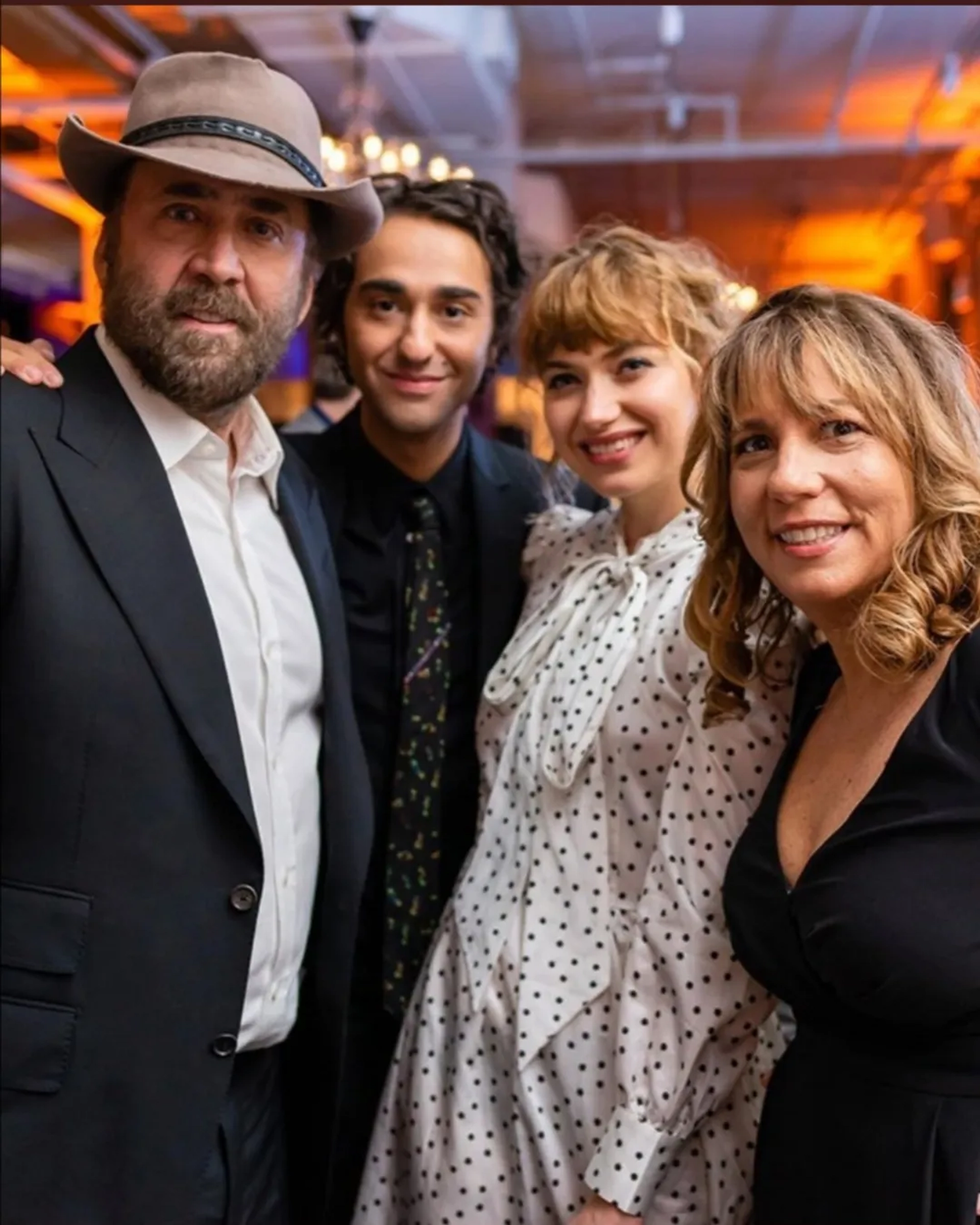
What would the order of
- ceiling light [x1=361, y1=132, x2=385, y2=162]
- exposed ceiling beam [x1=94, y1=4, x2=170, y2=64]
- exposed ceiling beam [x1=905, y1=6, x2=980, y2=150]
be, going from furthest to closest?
exposed ceiling beam [x1=905, y1=6, x2=980, y2=150], exposed ceiling beam [x1=94, y1=4, x2=170, y2=64], ceiling light [x1=361, y1=132, x2=385, y2=162]

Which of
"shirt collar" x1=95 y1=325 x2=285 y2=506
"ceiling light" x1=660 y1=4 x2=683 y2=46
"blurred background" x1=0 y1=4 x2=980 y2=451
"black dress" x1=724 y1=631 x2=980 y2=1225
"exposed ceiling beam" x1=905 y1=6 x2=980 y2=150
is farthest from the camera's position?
"exposed ceiling beam" x1=905 y1=6 x2=980 y2=150

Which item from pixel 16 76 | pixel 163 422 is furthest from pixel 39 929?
pixel 16 76

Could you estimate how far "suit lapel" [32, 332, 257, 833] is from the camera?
4.78ft

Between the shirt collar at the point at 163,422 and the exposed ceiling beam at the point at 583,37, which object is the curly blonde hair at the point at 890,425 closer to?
the shirt collar at the point at 163,422

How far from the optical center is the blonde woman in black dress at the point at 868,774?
4.20 feet

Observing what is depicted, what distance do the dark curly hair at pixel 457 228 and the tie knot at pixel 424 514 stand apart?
368mm

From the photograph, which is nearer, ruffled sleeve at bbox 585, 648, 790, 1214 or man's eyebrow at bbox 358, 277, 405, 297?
ruffled sleeve at bbox 585, 648, 790, 1214

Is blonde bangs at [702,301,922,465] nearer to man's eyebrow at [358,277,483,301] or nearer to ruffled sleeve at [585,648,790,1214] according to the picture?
ruffled sleeve at [585,648,790,1214]

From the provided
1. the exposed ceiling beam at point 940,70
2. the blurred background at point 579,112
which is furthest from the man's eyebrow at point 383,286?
the exposed ceiling beam at point 940,70

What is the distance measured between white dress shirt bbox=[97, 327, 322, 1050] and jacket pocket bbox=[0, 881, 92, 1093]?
0.71 ft

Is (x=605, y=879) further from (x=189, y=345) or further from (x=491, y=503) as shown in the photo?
(x=189, y=345)

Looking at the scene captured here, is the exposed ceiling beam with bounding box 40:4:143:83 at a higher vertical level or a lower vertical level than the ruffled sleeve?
higher

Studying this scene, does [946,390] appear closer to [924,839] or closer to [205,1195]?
[924,839]

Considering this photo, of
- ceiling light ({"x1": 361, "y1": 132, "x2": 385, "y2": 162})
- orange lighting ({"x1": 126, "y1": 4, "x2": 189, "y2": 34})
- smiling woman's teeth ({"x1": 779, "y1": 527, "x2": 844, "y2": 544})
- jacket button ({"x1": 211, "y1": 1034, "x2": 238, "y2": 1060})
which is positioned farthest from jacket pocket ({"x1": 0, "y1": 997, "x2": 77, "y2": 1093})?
orange lighting ({"x1": 126, "y1": 4, "x2": 189, "y2": 34})
